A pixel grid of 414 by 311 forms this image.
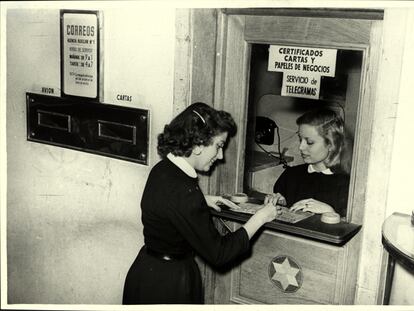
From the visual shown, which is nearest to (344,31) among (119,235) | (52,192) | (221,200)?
(221,200)

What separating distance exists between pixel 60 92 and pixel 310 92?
1508 millimetres

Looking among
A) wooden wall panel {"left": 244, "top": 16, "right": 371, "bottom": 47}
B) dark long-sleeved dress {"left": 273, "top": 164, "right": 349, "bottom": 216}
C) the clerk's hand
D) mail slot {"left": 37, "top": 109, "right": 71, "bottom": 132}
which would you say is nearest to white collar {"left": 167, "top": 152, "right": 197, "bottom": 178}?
the clerk's hand

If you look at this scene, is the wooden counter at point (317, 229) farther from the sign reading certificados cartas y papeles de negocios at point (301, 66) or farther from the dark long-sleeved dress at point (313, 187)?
the sign reading certificados cartas y papeles de negocios at point (301, 66)

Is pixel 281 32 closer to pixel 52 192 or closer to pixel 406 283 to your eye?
pixel 406 283

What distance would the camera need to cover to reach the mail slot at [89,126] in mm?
2994

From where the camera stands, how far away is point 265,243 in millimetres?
2932

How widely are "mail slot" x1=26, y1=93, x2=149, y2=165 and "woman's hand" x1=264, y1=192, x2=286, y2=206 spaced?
2.36 feet

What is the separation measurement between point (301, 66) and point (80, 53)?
4.13 ft

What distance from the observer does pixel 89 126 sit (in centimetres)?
318

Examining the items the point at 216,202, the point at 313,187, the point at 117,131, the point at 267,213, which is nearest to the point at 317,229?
the point at 267,213

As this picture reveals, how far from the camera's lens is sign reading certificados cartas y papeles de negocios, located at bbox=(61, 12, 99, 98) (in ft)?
9.96

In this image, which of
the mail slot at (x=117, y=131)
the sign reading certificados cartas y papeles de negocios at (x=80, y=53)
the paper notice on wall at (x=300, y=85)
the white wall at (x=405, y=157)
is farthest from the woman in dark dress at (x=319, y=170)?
the sign reading certificados cartas y papeles de negocios at (x=80, y=53)

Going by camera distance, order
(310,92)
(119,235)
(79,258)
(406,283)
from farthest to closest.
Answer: (79,258) < (119,235) < (310,92) < (406,283)

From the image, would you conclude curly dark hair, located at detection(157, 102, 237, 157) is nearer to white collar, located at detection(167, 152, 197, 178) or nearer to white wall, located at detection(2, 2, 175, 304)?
white collar, located at detection(167, 152, 197, 178)
